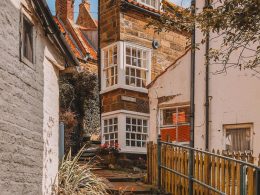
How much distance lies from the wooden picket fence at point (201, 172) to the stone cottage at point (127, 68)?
514 centimetres

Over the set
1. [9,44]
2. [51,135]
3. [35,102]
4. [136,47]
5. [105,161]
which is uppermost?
[136,47]

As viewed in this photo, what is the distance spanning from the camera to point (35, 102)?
7.42 meters

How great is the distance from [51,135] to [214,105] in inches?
236

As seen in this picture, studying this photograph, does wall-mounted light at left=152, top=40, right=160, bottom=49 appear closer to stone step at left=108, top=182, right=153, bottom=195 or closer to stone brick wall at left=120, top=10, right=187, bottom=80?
stone brick wall at left=120, top=10, right=187, bottom=80

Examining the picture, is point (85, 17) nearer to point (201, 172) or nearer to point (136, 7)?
point (136, 7)

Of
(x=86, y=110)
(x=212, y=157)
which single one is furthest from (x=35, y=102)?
(x=86, y=110)

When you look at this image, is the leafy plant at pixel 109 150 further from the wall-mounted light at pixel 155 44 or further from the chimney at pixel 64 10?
the chimney at pixel 64 10

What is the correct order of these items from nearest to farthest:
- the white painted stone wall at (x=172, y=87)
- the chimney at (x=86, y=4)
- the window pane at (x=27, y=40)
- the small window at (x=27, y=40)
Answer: the small window at (x=27, y=40) < the window pane at (x=27, y=40) < the white painted stone wall at (x=172, y=87) < the chimney at (x=86, y=4)

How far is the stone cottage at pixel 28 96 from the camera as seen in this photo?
5973 mm

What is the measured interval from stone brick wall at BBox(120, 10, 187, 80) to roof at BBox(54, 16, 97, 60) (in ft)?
18.7

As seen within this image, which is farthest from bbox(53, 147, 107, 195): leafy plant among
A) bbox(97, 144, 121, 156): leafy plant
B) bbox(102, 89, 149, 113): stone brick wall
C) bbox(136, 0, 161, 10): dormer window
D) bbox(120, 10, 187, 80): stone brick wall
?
bbox(136, 0, 161, 10): dormer window

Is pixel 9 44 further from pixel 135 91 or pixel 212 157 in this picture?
pixel 135 91

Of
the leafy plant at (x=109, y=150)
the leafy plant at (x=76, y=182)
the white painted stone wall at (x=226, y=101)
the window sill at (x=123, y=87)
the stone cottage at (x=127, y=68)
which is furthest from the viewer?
the stone cottage at (x=127, y=68)

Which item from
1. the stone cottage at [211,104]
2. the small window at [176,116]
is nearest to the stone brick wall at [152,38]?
the stone cottage at [211,104]
